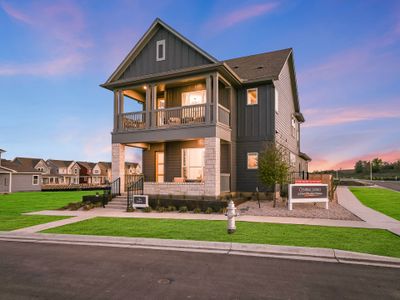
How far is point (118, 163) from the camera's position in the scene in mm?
17906

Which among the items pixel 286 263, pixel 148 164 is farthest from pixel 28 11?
pixel 286 263

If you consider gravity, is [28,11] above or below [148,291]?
above

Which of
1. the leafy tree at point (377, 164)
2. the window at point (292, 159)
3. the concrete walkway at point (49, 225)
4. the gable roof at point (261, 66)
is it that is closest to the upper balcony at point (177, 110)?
the gable roof at point (261, 66)

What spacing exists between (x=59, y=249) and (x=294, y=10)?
2915cm

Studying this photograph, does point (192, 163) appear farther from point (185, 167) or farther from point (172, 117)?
point (172, 117)

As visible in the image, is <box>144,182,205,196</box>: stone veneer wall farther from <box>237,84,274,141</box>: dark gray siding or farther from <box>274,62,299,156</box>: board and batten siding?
<box>274,62,299,156</box>: board and batten siding

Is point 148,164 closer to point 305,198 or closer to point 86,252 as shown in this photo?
point 305,198

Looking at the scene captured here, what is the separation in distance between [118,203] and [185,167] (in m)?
4.92

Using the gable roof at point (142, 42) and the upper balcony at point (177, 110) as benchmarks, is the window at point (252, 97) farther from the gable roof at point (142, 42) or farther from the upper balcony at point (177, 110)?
the gable roof at point (142, 42)

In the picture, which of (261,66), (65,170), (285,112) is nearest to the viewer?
(261,66)

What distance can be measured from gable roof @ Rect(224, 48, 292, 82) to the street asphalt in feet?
46.2

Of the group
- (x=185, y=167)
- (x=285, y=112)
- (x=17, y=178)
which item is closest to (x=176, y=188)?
(x=185, y=167)

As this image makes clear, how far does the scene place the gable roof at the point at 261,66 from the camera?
1856cm

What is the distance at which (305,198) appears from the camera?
14055 millimetres
